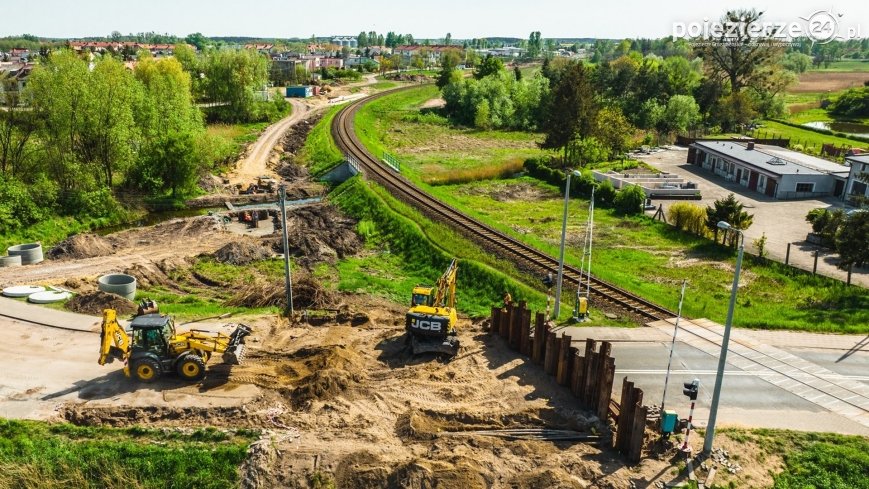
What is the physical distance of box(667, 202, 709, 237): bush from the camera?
43.9 meters

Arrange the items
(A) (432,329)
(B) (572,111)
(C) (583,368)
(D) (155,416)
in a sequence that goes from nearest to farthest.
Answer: (D) (155,416) < (C) (583,368) < (A) (432,329) < (B) (572,111)

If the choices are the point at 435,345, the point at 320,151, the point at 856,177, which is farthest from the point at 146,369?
the point at 856,177

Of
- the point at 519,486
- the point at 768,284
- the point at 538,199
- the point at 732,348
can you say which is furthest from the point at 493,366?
the point at 538,199

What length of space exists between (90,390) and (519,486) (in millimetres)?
15299

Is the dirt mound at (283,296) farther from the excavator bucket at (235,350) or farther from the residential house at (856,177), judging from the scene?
the residential house at (856,177)

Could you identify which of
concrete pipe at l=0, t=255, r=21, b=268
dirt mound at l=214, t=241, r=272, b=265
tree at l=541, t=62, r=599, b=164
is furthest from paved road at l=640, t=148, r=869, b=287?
concrete pipe at l=0, t=255, r=21, b=268

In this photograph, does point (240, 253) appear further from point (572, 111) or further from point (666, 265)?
point (572, 111)

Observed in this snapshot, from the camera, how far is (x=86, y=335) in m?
26.0

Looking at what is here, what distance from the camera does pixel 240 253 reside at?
38812mm

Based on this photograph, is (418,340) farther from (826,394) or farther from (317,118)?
(317,118)

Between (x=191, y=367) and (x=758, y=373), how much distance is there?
2198cm

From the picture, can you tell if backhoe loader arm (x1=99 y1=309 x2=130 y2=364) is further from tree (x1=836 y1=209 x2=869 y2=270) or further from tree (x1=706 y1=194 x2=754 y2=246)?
tree (x1=706 y1=194 x2=754 y2=246)

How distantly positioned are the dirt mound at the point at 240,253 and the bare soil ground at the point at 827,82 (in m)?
157

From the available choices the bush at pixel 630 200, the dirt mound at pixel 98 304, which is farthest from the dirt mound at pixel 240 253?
the bush at pixel 630 200
